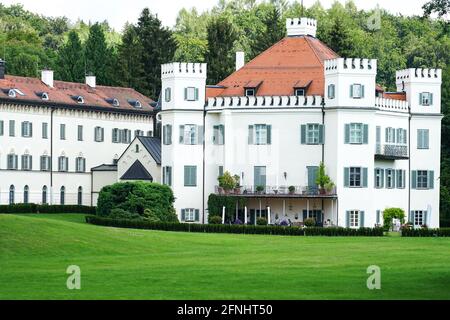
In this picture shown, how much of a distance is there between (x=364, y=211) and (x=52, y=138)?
35.2m

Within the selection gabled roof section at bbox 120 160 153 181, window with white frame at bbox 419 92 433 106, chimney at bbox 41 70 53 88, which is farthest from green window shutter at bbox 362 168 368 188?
chimney at bbox 41 70 53 88

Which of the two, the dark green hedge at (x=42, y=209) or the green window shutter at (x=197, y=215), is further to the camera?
the dark green hedge at (x=42, y=209)

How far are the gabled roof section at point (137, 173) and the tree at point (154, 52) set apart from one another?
106 feet

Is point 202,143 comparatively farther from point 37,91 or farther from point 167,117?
point 37,91

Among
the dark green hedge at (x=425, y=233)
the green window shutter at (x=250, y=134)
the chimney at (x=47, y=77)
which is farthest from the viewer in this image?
the chimney at (x=47, y=77)

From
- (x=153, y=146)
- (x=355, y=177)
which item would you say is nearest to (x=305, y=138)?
(x=355, y=177)

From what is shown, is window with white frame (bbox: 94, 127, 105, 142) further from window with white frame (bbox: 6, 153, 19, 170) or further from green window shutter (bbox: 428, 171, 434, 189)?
green window shutter (bbox: 428, 171, 434, 189)

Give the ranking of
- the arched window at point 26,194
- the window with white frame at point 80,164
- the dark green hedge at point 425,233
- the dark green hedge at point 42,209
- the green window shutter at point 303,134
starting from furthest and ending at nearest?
the window with white frame at point 80,164 → the arched window at point 26,194 → the dark green hedge at point 42,209 → the green window shutter at point 303,134 → the dark green hedge at point 425,233

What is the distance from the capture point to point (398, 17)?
185 m

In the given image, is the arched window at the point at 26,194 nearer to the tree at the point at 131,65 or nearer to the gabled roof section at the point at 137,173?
the gabled roof section at the point at 137,173

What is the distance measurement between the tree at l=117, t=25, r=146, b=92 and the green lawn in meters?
58.5

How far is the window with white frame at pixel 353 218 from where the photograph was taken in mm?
104125

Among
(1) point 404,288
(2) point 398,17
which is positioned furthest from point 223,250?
(2) point 398,17

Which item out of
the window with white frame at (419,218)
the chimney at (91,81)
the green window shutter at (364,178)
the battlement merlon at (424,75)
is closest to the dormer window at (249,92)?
the green window shutter at (364,178)
